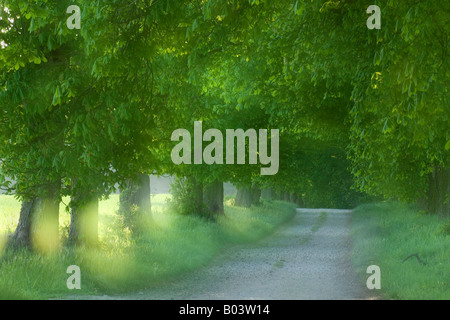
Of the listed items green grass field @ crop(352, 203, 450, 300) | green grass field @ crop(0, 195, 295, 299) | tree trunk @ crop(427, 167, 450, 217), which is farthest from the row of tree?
tree trunk @ crop(427, 167, 450, 217)

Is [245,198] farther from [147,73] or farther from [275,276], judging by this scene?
[147,73]

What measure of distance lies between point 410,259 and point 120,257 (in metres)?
8.37

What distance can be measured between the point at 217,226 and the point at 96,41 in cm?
1581

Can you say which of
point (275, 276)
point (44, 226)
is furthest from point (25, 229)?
point (275, 276)

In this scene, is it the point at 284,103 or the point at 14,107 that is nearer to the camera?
the point at 14,107

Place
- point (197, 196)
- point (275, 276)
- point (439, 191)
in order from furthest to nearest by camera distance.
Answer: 1. point (197, 196)
2. point (439, 191)
3. point (275, 276)

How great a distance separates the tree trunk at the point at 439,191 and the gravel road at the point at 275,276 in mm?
4487

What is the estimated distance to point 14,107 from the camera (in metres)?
9.99

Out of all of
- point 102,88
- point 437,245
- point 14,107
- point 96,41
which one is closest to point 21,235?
point 14,107

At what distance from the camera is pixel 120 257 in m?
14.1

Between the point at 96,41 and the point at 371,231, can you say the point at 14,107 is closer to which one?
the point at 96,41

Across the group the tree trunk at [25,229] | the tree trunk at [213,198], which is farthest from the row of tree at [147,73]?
the tree trunk at [213,198]

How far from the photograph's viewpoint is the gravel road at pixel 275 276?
1252cm

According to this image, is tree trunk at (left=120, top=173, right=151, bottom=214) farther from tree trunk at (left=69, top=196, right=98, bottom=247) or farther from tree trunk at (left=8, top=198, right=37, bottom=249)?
tree trunk at (left=8, top=198, right=37, bottom=249)
